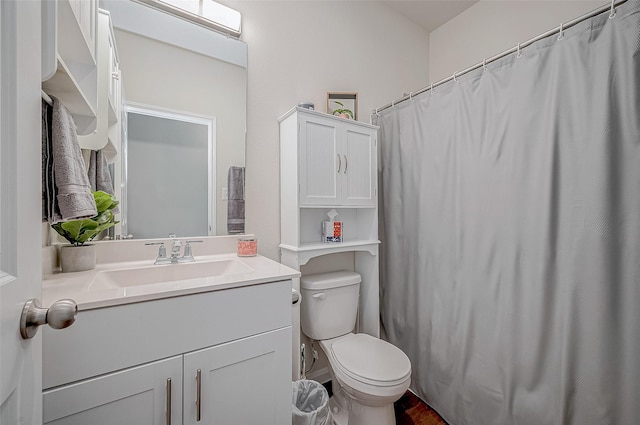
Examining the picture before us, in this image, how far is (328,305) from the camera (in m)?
1.60

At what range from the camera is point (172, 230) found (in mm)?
1342

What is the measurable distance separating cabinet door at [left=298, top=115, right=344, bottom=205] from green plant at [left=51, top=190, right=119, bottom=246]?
85cm

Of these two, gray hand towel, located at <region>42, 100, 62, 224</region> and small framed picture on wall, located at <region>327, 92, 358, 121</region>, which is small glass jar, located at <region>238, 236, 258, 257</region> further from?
small framed picture on wall, located at <region>327, 92, 358, 121</region>

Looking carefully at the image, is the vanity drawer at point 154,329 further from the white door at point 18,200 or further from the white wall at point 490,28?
the white wall at point 490,28

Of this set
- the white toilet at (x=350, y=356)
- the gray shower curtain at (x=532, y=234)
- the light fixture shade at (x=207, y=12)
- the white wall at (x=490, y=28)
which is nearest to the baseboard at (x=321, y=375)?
the white toilet at (x=350, y=356)

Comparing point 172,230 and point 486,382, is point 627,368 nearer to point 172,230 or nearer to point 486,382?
point 486,382

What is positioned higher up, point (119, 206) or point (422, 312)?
point (119, 206)

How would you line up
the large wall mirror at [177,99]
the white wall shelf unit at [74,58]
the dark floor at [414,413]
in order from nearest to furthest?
the white wall shelf unit at [74,58]
the large wall mirror at [177,99]
the dark floor at [414,413]

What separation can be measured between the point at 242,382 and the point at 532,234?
1342 millimetres

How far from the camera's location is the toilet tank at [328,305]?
5.13 ft

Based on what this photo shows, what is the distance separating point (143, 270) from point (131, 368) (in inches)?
17.7

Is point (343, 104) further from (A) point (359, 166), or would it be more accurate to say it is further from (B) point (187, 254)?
(B) point (187, 254)

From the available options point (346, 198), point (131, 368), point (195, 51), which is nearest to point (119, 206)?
point (131, 368)

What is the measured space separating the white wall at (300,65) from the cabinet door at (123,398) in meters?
0.81
